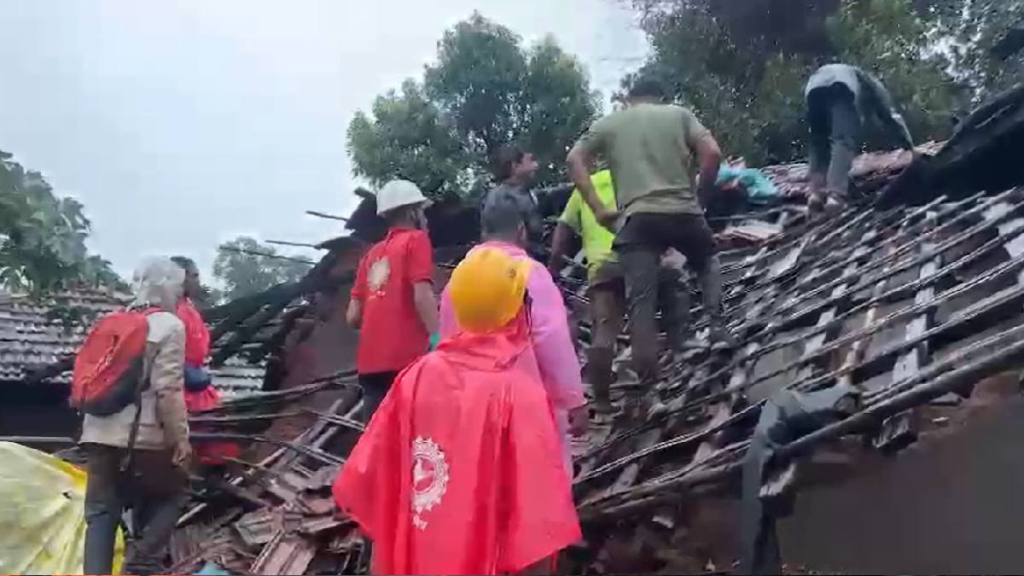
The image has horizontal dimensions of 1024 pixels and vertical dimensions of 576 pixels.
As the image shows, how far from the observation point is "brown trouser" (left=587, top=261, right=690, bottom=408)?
5.02 meters

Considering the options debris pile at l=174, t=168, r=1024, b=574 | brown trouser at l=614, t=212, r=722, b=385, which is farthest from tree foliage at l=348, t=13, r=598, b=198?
brown trouser at l=614, t=212, r=722, b=385

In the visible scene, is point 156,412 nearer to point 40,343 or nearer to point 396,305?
point 396,305

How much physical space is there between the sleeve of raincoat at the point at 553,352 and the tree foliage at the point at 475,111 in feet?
42.8

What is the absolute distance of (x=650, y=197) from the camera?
4879 mm

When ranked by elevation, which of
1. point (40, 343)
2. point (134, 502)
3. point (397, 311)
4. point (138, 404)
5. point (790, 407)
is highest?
point (40, 343)

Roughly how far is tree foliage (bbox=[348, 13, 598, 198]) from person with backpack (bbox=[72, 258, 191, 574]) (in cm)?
1202

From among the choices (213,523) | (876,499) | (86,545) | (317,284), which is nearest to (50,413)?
(317,284)

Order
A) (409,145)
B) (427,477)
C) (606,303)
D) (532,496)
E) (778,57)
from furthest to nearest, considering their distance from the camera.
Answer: (409,145) < (778,57) < (606,303) < (427,477) < (532,496)

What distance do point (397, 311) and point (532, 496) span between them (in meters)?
1.89

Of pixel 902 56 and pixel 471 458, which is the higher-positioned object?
Answer: pixel 902 56

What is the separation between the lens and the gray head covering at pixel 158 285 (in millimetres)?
4828

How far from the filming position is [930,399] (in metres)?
2.90

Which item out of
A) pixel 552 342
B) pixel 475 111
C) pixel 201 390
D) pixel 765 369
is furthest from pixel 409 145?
pixel 552 342

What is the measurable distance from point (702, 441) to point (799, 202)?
4598 mm
